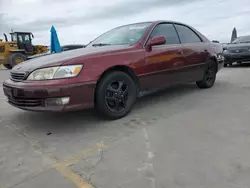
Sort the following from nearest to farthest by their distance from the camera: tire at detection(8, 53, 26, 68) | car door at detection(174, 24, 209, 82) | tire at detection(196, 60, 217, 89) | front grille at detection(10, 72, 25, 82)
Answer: front grille at detection(10, 72, 25, 82) → car door at detection(174, 24, 209, 82) → tire at detection(196, 60, 217, 89) → tire at detection(8, 53, 26, 68)

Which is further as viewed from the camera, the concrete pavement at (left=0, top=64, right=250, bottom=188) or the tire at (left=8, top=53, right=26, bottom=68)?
the tire at (left=8, top=53, right=26, bottom=68)

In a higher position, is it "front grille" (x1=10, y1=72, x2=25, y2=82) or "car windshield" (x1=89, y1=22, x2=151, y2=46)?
"car windshield" (x1=89, y1=22, x2=151, y2=46)

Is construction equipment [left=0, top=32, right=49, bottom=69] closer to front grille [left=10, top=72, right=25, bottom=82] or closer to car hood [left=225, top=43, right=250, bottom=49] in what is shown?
car hood [left=225, top=43, right=250, bottom=49]

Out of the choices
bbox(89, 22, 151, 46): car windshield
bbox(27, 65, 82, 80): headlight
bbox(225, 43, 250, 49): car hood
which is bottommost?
bbox(27, 65, 82, 80): headlight

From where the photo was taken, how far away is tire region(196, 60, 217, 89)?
5082 mm

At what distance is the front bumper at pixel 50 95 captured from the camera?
287 cm

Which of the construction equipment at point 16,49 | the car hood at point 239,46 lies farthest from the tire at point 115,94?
the construction equipment at point 16,49

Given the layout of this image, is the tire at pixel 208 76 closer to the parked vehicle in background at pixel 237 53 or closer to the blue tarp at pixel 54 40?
the parked vehicle in background at pixel 237 53

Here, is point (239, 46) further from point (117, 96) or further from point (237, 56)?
point (117, 96)

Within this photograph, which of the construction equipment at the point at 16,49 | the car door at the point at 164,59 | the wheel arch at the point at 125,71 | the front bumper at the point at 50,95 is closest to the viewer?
the front bumper at the point at 50,95

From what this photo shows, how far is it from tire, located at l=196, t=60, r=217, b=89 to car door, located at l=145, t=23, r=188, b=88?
1.00 m

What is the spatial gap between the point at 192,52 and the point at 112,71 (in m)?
1.89

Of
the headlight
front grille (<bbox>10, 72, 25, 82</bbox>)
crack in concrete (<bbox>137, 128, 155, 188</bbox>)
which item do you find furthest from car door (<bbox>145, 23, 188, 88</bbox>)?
front grille (<bbox>10, 72, 25, 82</bbox>)

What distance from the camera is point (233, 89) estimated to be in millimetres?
5066
